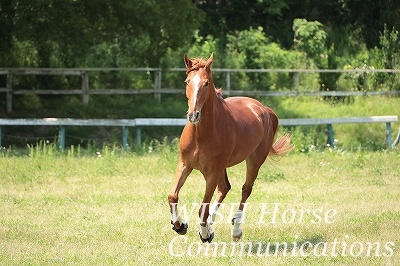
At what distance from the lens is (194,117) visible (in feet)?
28.7

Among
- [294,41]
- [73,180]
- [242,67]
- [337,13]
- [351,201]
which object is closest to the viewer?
[351,201]

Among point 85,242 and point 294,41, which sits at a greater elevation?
point 294,41

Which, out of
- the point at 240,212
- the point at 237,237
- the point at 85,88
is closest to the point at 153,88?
the point at 85,88

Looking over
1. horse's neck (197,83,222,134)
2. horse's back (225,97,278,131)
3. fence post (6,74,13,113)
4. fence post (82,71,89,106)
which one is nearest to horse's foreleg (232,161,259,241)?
horse's back (225,97,278,131)

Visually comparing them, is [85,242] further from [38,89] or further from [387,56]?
[387,56]

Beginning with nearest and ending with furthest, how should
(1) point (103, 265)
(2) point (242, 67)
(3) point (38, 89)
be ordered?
1. (1) point (103, 265)
2. (3) point (38, 89)
3. (2) point (242, 67)

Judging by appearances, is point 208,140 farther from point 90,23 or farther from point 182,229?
point 90,23

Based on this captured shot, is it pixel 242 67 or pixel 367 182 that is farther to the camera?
pixel 242 67

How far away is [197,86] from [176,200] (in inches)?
51.2

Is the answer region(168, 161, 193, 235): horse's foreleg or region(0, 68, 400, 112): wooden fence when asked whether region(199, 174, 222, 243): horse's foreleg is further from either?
region(0, 68, 400, 112): wooden fence

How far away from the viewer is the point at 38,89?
2461 centimetres

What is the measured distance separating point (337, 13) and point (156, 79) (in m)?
10.8

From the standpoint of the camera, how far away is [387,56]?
93.9ft

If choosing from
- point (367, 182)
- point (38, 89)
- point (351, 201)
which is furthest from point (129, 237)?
point (38, 89)
